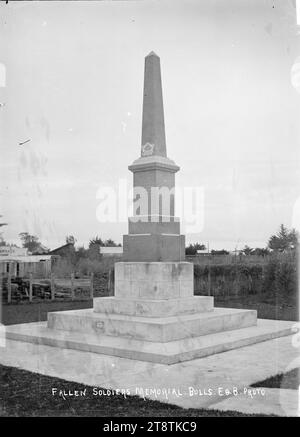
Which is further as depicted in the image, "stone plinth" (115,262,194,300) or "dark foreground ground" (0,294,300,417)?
"stone plinth" (115,262,194,300)

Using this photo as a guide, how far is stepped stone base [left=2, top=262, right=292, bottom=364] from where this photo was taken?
7.75m

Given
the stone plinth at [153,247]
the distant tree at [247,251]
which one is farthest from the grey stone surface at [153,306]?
the distant tree at [247,251]

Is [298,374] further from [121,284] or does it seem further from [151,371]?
[121,284]

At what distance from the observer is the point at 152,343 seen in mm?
7848

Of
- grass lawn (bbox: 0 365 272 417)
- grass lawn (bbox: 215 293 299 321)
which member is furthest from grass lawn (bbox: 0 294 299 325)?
grass lawn (bbox: 0 365 272 417)

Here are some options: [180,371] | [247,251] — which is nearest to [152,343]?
[180,371]

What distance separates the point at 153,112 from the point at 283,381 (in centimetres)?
576

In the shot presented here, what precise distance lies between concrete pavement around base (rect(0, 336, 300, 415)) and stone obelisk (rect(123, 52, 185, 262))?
255 cm

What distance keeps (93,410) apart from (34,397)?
2.80 ft

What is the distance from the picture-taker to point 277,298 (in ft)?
55.6

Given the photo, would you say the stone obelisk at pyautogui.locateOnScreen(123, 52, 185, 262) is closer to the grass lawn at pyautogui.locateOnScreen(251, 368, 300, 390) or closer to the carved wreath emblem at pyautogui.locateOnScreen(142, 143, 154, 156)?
the carved wreath emblem at pyautogui.locateOnScreen(142, 143, 154, 156)

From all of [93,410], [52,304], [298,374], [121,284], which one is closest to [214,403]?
[93,410]

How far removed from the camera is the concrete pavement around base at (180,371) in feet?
17.6

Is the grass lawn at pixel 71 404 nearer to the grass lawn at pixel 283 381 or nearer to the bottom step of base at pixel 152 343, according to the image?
the grass lawn at pixel 283 381
